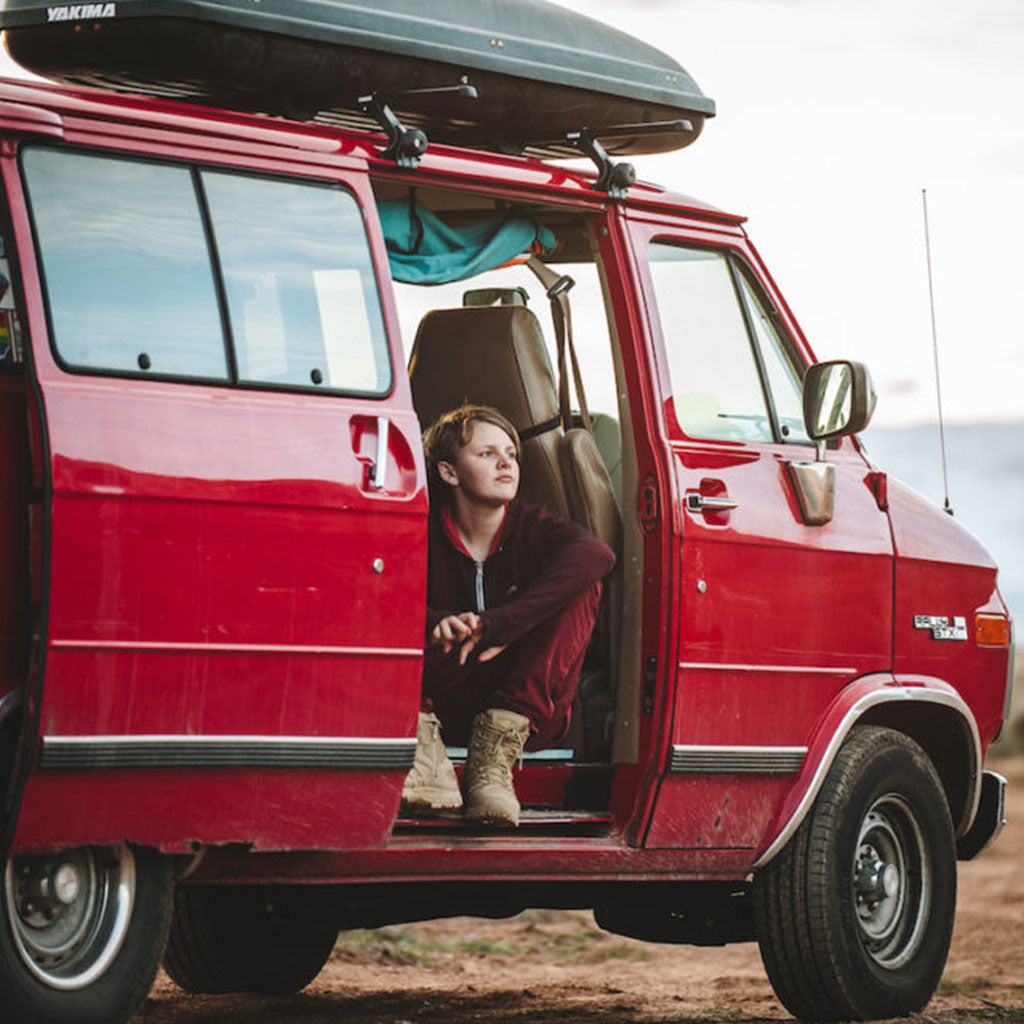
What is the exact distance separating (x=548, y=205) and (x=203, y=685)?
7.00 ft

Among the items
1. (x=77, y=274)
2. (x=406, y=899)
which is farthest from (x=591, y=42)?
(x=406, y=899)

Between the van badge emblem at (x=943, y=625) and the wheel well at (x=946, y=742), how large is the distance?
25 centimetres

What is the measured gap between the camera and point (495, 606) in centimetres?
721

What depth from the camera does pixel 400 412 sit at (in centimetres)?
637

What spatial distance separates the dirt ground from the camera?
8227 mm

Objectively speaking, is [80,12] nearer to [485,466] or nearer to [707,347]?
[485,466]

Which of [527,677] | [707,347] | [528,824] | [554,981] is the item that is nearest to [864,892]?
[528,824]

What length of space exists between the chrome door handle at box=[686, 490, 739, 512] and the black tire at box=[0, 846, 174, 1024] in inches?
81.5

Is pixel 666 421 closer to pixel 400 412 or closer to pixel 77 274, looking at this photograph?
pixel 400 412

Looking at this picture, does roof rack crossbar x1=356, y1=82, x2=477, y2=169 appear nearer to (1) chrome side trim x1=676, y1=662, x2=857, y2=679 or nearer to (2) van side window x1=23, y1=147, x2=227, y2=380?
(2) van side window x1=23, y1=147, x2=227, y2=380

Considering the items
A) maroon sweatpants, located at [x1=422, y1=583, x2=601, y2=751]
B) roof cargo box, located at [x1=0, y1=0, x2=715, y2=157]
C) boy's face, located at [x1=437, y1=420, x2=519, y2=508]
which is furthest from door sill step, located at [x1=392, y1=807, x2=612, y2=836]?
roof cargo box, located at [x1=0, y1=0, x2=715, y2=157]

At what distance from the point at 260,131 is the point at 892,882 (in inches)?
136

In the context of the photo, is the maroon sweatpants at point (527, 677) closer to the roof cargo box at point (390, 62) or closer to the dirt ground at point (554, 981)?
the dirt ground at point (554, 981)

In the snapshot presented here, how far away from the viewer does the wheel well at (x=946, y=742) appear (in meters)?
8.13
